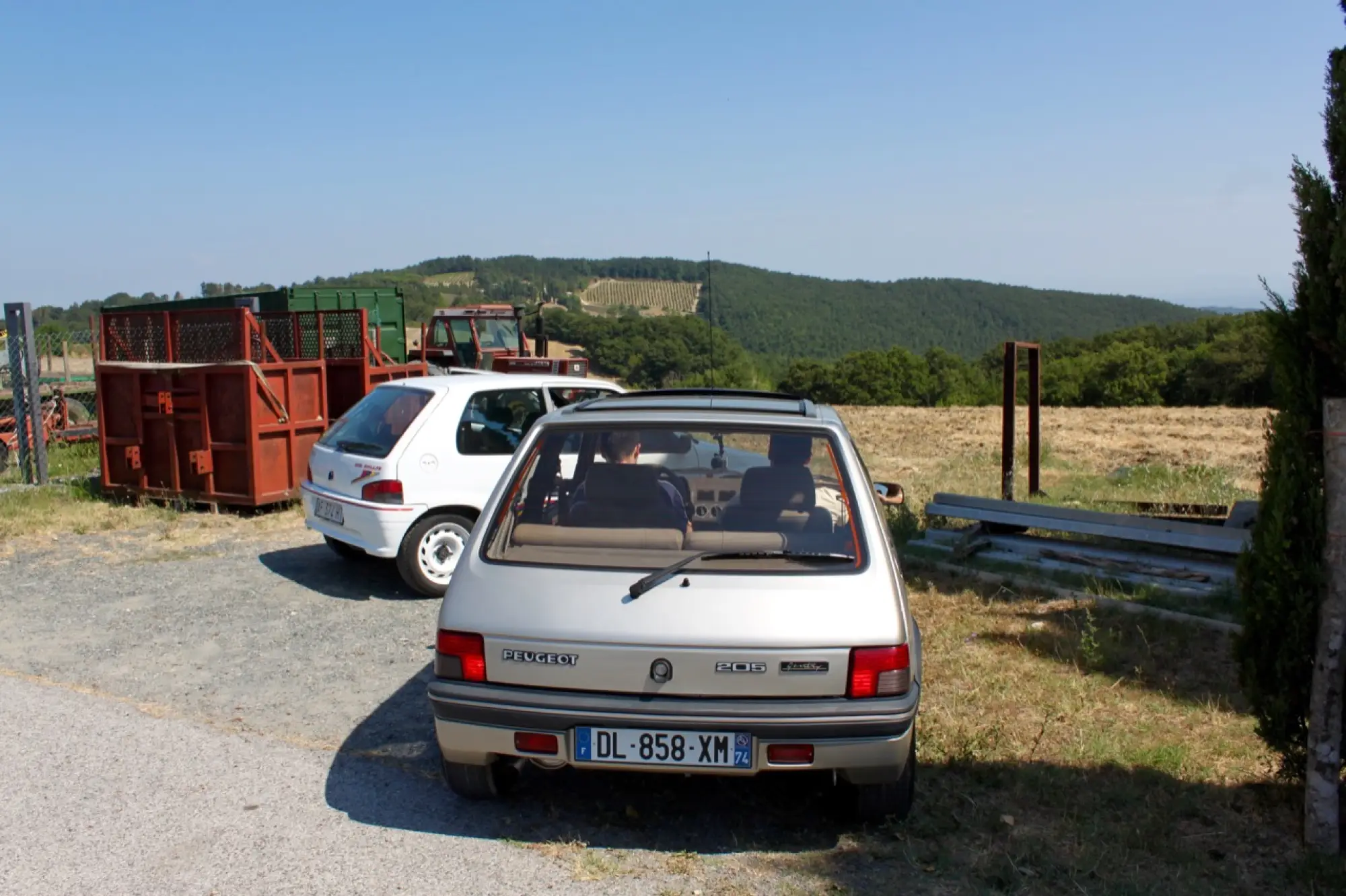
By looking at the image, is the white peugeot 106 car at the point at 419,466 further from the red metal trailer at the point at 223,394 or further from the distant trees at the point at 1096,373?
the distant trees at the point at 1096,373

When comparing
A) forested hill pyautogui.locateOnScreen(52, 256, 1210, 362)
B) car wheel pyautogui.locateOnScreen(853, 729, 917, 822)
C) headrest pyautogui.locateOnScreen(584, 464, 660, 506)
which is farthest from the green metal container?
forested hill pyautogui.locateOnScreen(52, 256, 1210, 362)

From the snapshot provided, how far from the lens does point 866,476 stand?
4.37m

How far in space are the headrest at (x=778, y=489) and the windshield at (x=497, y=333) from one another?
16328mm

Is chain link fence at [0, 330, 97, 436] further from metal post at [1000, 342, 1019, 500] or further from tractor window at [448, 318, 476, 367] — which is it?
metal post at [1000, 342, 1019, 500]

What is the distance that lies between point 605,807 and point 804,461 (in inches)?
61.2

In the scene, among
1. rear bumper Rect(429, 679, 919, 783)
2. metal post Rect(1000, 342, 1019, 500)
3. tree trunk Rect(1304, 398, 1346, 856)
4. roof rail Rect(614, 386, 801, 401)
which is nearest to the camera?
rear bumper Rect(429, 679, 919, 783)

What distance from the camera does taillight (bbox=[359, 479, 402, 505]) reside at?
769cm

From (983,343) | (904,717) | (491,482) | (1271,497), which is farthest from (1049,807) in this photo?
(983,343)

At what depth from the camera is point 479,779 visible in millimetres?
4270

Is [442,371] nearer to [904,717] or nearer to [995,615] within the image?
[995,615]

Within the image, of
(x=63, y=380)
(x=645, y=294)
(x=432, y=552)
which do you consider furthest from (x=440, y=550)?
(x=645, y=294)

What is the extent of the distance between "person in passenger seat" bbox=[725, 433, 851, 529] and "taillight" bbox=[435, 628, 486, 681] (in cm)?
110

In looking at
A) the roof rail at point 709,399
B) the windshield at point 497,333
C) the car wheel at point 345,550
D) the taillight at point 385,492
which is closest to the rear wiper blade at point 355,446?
the taillight at point 385,492

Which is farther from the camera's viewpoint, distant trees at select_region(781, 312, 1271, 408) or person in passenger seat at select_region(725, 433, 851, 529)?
distant trees at select_region(781, 312, 1271, 408)
